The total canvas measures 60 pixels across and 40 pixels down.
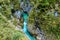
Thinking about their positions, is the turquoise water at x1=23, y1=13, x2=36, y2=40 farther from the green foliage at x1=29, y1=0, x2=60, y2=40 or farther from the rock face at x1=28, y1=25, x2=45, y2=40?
the green foliage at x1=29, y1=0, x2=60, y2=40

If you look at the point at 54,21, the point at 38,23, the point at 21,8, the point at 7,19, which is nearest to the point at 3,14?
the point at 7,19

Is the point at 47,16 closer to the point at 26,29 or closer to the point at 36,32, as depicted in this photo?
the point at 36,32

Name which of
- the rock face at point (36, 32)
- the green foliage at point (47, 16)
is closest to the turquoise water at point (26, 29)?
the rock face at point (36, 32)

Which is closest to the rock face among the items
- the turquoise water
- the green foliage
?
the turquoise water

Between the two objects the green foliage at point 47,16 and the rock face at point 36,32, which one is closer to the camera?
the rock face at point 36,32

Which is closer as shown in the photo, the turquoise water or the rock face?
the rock face

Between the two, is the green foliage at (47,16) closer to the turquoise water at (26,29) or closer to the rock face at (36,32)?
the rock face at (36,32)

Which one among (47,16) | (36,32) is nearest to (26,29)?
(36,32)

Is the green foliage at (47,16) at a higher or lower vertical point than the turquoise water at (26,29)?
higher

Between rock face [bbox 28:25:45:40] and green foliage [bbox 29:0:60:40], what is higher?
green foliage [bbox 29:0:60:40]
